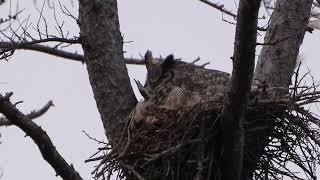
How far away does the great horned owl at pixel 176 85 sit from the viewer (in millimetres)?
4316

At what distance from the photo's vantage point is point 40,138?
407 cm

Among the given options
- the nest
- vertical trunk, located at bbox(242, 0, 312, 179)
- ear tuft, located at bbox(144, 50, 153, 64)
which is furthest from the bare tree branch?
vertical trunk, located at bbox(242, 0, 312, 179)

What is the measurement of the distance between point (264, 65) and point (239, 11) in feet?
5.62

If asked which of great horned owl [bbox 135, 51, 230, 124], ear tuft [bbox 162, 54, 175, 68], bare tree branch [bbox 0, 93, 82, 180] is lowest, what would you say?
bare tree branch [bbox 0, 93, 82, 180]

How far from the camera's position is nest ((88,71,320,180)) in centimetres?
383

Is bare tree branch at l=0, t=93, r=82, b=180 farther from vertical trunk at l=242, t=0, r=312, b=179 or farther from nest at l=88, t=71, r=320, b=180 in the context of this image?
vertical trunk at l=242, t=0, r=312, b=179

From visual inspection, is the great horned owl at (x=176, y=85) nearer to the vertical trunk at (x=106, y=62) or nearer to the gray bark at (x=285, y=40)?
the vertical trunk at (x=106, y=62)

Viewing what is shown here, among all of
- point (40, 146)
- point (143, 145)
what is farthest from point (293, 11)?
point (40, 146)

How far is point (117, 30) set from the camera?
462cm

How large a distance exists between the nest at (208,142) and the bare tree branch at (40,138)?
0.22 m

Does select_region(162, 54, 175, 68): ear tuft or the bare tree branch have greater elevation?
select_region(162, 54, 175, 68): ear tuft

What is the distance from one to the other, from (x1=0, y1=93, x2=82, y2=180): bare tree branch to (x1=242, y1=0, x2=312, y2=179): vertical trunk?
59.5 inches

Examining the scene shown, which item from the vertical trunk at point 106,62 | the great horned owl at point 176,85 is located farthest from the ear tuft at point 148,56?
the vertical trunk at point 106,62

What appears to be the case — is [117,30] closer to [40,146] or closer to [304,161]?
[40,146]
